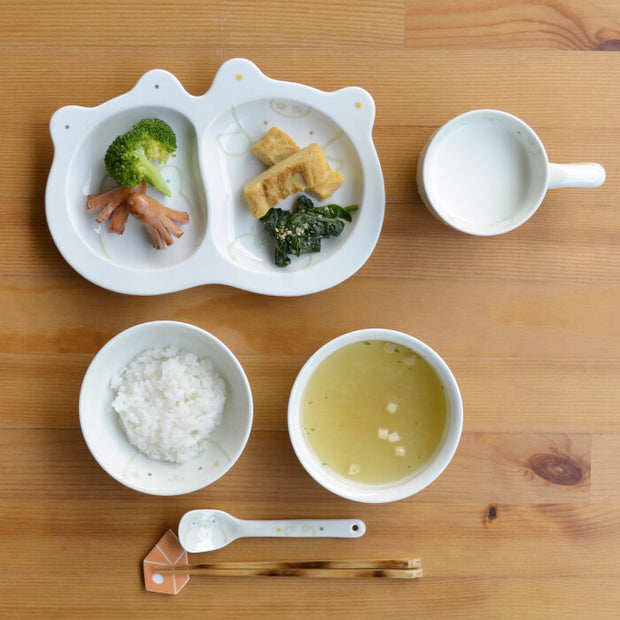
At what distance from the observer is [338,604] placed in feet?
5.78

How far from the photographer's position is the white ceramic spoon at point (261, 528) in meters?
1.71

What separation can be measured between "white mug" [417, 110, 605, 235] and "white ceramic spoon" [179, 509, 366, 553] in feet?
2.93

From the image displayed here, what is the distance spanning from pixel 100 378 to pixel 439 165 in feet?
3.54

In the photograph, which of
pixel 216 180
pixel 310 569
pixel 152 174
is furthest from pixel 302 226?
pixel 310 569

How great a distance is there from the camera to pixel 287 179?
5.22 feet

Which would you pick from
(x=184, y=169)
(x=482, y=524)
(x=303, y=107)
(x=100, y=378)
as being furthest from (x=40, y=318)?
(x=482, y=524)

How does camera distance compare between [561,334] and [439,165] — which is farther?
[561,334]

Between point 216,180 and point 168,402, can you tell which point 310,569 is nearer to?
point 168,402

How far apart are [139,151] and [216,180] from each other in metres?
0.22

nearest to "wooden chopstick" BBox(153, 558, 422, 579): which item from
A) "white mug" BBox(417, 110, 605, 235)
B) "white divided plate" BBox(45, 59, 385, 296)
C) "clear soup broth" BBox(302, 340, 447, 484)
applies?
"clear soup broth" BBox(302, 340, 447, 484)

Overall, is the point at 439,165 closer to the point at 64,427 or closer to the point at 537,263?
the point at 537,263

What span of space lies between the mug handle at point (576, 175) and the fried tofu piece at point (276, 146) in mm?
682

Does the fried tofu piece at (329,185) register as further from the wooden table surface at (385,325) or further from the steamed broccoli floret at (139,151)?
the steamed broccoli floret at (139,151)

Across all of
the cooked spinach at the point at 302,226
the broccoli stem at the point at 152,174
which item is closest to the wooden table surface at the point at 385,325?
the cooked spinach at the point at 302,226
